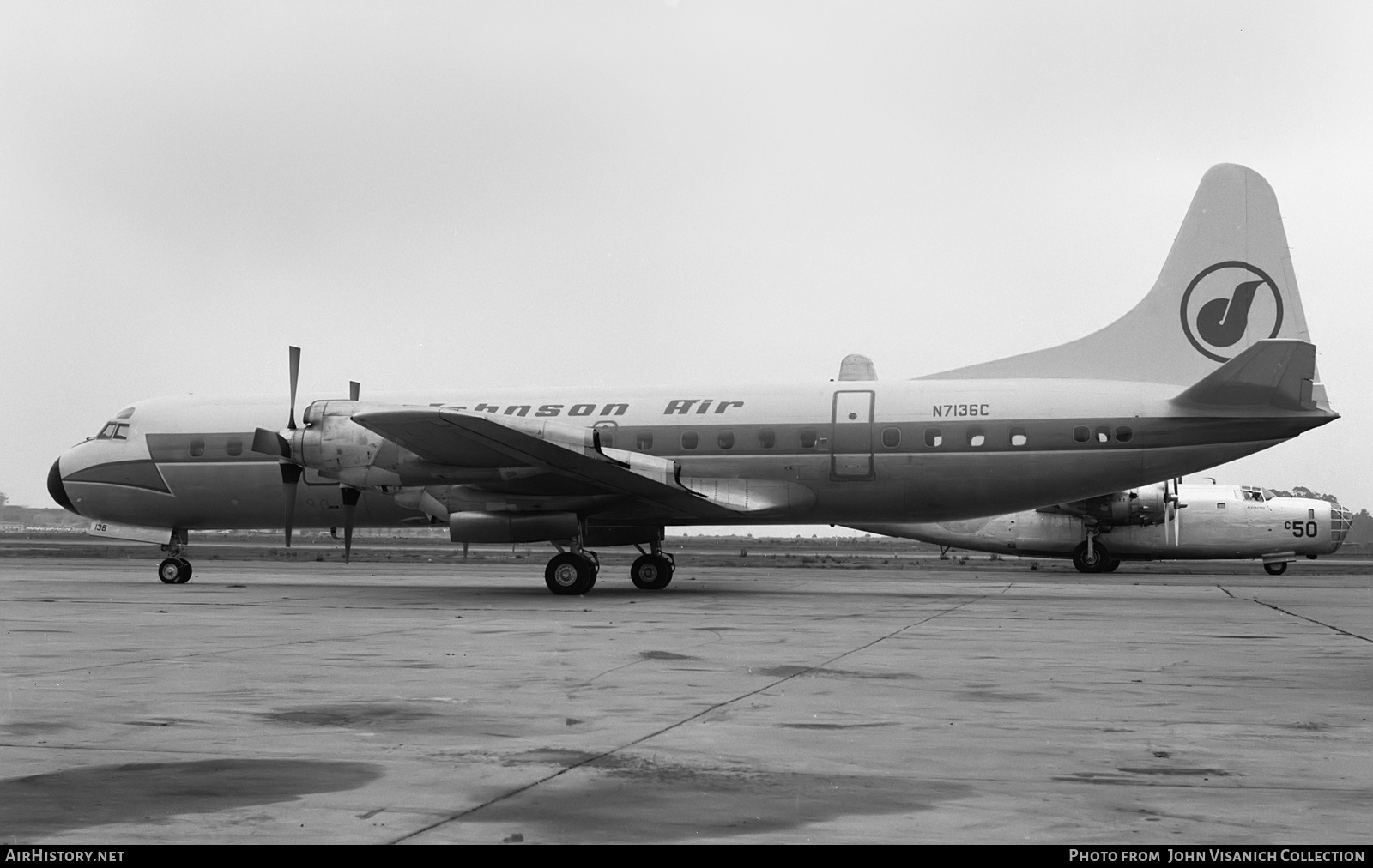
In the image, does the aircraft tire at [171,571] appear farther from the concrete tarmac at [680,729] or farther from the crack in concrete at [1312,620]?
the crack in concrete at [1312,620]

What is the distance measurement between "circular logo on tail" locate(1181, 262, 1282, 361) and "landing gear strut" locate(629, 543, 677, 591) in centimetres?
1145

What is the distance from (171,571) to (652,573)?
1089 centimetres

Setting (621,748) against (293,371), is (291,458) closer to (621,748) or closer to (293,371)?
(293,371)

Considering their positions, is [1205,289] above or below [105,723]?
above

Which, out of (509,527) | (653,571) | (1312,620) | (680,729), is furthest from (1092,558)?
(680,729)

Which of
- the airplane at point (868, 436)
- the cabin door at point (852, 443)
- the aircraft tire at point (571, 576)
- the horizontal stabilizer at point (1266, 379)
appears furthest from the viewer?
the cabin door at point (852, 443)

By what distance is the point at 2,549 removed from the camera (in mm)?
57594

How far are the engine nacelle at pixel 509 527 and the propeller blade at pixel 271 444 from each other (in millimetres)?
3398

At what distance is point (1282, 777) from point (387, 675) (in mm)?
7225

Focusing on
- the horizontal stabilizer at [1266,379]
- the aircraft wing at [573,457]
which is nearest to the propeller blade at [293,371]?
the aircraft wing at [573,457]

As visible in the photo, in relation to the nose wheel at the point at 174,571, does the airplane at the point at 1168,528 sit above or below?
above

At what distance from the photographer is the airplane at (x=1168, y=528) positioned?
3775 centimetres

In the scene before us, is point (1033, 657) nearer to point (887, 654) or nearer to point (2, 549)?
point (887, 654)

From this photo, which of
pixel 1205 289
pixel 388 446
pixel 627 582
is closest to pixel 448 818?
pixel 388 446
